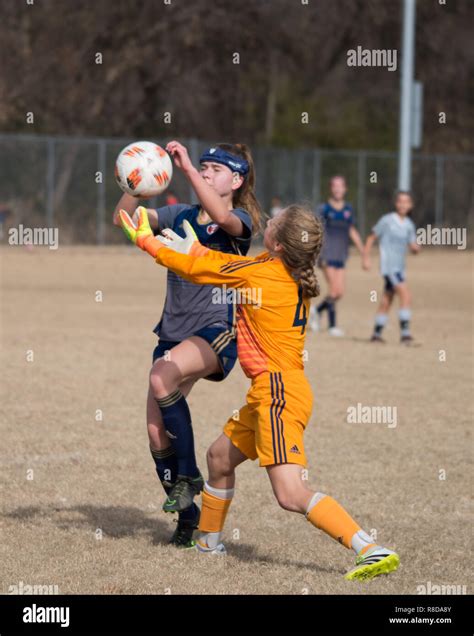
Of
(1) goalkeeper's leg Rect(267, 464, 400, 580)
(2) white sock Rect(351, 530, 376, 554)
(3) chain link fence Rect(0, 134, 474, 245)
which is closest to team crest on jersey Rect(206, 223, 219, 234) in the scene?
(1) goalkeeper's leg Rect(267, 464, 400, 580)

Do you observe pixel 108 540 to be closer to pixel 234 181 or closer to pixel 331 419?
pixel 234 181

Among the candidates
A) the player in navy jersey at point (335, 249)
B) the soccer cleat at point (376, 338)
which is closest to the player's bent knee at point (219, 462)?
the soccer cleat at point (376, 338)

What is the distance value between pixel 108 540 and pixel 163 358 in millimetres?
958

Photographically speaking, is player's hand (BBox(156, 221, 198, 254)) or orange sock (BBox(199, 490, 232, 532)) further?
orange sock (BBox(199, 490, 232, 532))

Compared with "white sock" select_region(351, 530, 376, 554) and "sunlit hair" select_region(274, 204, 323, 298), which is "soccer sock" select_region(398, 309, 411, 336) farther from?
"white sock" select_region(351, 530, 376, 554)

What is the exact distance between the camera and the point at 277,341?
552cm

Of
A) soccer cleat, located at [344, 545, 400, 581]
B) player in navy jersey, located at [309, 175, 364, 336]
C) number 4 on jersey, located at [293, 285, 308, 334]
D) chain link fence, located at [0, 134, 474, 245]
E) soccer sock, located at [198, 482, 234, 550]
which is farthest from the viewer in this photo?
chain link fence, located at [0, 134, 474, 245]

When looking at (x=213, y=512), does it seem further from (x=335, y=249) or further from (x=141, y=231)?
(x=335, y=249)

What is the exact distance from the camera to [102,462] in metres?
7.88

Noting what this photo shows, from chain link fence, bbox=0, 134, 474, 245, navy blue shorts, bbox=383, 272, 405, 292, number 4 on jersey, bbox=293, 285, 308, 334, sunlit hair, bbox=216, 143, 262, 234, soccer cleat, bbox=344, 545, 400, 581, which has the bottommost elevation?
soccer cleat, bbox=344, 545, 400, 581

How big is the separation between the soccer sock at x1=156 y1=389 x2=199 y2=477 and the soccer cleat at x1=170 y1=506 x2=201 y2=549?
0.24 meters

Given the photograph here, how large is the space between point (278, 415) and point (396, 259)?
9.93 m

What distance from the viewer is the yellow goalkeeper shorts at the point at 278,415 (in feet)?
17.5

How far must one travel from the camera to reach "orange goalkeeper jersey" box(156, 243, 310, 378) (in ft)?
17.7
